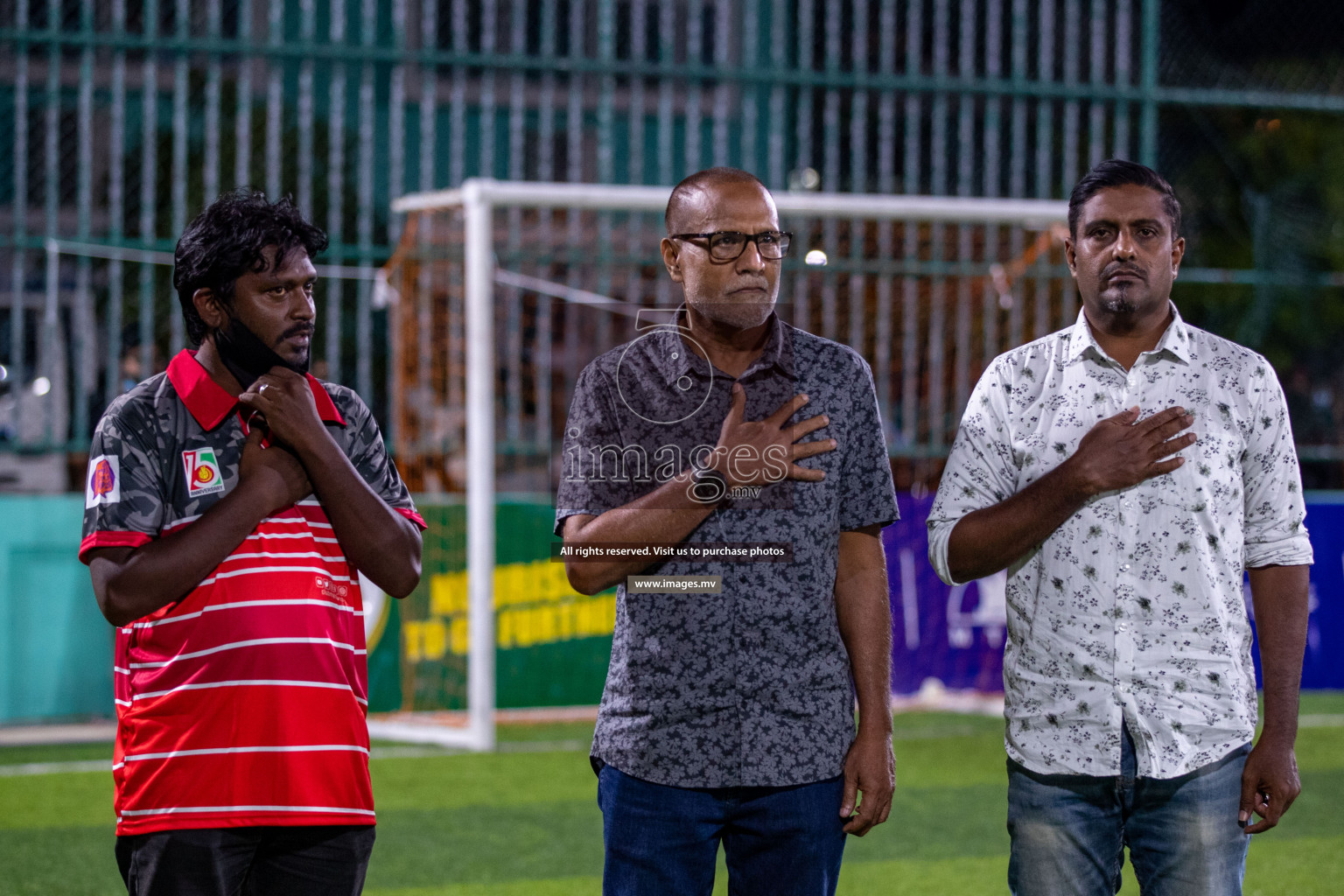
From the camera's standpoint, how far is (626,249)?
9070 mm

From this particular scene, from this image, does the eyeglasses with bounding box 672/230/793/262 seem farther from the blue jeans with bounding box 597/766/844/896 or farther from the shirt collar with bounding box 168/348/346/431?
the blue jeans with bounding box 597/766/844/896

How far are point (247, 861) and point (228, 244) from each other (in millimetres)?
969

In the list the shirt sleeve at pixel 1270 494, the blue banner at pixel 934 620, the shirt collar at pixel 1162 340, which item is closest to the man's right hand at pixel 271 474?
the shirt collar at pixel 1162 340

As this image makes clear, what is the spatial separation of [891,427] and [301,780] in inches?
280

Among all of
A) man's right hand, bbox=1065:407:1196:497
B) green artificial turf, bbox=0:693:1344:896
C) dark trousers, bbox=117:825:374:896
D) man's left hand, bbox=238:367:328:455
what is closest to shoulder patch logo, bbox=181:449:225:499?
man's left hand, bbox=238:367:328:455

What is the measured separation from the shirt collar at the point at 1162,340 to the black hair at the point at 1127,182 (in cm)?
16

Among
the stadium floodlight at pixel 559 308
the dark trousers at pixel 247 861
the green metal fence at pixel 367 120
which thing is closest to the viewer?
the dark trousers at pixel 247 861

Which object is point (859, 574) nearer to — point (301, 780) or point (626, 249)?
point (301, 780)

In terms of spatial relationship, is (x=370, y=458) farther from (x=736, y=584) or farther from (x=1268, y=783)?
(x=1268, y=783)

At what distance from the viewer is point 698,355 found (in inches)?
98.5

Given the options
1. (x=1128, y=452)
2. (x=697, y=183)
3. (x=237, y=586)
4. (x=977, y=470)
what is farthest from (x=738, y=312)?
(x=237, y=586)

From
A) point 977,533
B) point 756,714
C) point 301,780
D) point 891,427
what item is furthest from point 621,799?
point 891,427

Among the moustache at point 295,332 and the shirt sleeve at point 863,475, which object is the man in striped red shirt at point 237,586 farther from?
the shirt sleeve at point 863,475

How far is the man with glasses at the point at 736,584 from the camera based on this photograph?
2.34 m
